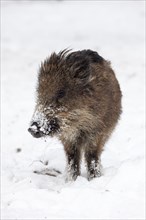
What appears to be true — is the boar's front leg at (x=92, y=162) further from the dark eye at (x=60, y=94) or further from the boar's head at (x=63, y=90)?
the dark eye at (x=60, y=94)

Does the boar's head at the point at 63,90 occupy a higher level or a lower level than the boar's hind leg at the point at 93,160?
higher

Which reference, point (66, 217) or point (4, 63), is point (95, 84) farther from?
point (4, 63)

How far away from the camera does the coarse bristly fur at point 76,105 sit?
6.31m

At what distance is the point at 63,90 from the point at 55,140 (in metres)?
3.59

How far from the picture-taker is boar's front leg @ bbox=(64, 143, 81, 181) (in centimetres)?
701

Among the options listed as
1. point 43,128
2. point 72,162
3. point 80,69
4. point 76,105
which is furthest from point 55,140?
point 43,128

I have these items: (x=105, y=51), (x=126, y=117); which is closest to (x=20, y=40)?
(x=105, y=51)

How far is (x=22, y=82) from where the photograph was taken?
12.6 m

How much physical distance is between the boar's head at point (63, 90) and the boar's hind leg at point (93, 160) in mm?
629

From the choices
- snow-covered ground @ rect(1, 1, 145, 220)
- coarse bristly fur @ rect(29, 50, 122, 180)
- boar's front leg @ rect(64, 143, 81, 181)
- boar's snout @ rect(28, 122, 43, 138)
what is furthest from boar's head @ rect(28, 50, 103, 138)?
snow-covered ground @ rect(1, 1, 145, 220)

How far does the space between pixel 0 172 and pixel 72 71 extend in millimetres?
2055

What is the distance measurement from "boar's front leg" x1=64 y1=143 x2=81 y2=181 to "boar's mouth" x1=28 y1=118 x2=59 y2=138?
0.74 meters

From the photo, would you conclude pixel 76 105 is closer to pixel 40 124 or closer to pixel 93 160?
pixel 40 124

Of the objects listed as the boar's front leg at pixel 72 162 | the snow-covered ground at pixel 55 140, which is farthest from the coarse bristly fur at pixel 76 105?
the snow-covered ground at pixel 55 140
